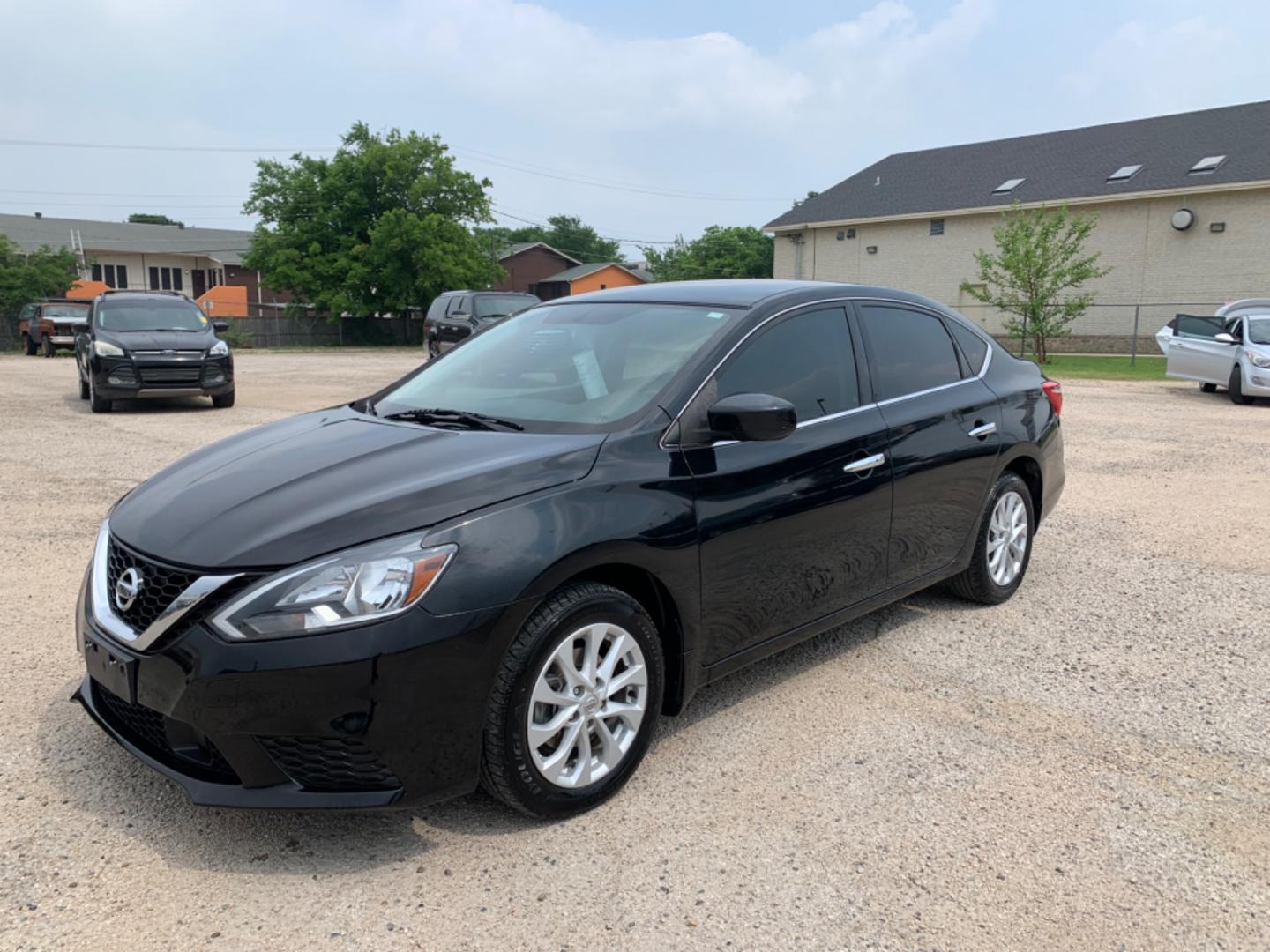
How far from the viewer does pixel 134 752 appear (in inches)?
115

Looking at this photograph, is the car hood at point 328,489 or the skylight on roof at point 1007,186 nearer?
the car hood at point 328,489

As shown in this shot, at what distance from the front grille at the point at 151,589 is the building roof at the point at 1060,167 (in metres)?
33.8

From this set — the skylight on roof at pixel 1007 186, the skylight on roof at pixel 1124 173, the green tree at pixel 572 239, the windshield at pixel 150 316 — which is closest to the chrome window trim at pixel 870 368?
the windshield at pixel 150 316

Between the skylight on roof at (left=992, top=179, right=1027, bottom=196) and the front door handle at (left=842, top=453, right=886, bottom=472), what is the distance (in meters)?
34.7

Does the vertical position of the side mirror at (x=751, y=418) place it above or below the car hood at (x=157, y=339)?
below

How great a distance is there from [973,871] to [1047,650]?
6.65 ft

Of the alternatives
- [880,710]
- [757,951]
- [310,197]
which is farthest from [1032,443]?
[310,197]

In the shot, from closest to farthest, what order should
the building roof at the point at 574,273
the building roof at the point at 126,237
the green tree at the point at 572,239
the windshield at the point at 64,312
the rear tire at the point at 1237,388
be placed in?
the rear tire at the point at 1237,388
the windshield at the point at 64,312
the building roof at the point at 126,237
the building roof at the point at 574,273
the green tree at the point at 572,239

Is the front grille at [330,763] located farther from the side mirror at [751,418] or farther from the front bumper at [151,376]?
the front bumper at [151,376]

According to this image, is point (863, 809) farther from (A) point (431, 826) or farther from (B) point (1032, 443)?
(B) point (1032, 443)

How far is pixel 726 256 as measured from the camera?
7550 cm

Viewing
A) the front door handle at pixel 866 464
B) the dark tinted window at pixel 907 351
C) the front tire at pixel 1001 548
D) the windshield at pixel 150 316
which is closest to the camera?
the front door handle at pixel 866 464

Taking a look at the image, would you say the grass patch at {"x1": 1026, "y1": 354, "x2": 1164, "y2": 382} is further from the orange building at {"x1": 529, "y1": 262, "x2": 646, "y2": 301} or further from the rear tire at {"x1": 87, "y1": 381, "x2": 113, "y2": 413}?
the orange building at {"x1": 529, "y1": 262, "x2": 646, "y2": 301}

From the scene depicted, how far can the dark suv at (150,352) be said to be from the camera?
13.4m
